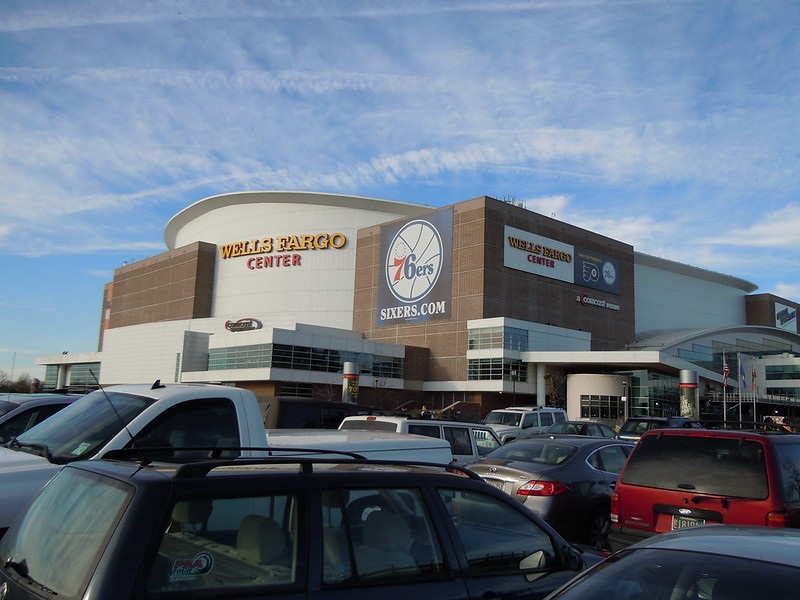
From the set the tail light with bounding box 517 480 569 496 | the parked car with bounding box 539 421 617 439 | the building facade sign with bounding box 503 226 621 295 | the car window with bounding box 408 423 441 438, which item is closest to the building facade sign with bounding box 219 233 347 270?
the building facade sign with bounding box 503 226 621 295

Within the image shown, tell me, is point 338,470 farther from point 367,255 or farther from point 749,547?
point 367,255

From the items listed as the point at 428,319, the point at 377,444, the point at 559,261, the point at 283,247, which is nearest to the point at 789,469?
the point at 377,444

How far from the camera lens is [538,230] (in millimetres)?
68688

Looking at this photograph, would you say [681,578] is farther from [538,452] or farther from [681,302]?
[681,302]

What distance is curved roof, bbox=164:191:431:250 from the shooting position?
80125mm

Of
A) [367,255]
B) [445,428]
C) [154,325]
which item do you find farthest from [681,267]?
[445,428]

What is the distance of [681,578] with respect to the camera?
2723 mm

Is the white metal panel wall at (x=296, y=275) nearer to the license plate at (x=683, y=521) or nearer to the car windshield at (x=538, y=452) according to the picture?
the car windshield at (x=538, y=452)

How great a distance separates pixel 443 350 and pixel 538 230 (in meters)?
15.6

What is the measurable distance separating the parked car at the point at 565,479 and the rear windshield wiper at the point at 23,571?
6516 mm

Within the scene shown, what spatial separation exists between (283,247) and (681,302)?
5741 centimetres

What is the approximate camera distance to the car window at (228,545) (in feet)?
9.27

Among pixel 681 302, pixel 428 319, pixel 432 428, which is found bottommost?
pixel 432 428

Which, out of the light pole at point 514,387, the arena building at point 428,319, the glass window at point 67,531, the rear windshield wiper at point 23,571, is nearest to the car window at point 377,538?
the glass window at point 67,531
